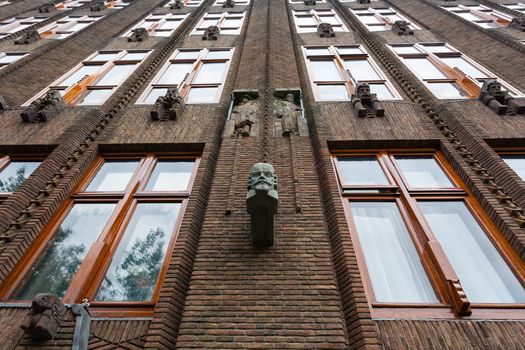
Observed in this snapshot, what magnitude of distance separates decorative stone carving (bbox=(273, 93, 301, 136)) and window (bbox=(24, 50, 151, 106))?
4.88 meters

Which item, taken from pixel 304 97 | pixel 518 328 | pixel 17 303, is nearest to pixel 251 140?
pixel 304 97

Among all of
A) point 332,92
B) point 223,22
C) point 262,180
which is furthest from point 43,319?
point 223,22

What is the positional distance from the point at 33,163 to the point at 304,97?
6558mm

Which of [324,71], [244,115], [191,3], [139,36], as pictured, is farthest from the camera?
[191,3]

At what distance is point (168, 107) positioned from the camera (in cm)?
782

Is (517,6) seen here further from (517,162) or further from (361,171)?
(361,171)

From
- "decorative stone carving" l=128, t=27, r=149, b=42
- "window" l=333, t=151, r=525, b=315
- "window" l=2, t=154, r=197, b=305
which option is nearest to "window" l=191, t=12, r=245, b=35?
"decorative stone carving" l=128, t=27, r=149, b=42

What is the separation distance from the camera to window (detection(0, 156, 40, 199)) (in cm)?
616

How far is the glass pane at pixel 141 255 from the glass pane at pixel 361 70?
7440 millimetres

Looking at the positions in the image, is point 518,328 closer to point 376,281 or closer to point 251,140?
point 376,281

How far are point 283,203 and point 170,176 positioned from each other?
2.50 metres

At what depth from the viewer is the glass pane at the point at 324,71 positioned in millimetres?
9742

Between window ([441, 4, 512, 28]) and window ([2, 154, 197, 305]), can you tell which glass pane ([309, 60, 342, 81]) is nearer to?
window ([2, 154, 197, 305])

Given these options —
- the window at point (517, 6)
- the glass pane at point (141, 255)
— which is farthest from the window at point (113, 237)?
the window at point (517, 6)
